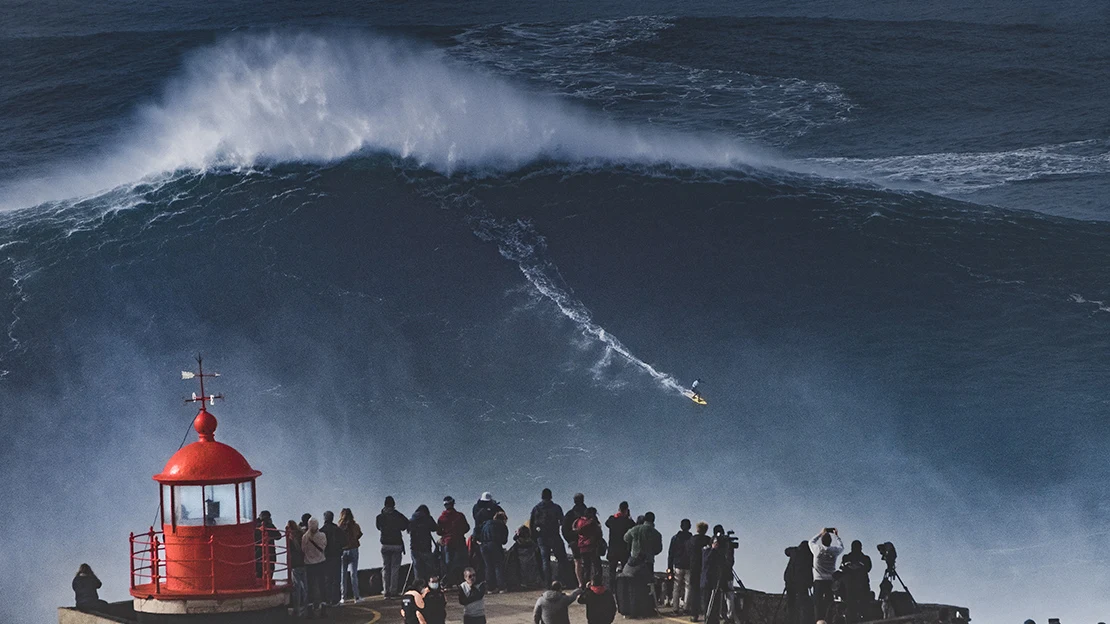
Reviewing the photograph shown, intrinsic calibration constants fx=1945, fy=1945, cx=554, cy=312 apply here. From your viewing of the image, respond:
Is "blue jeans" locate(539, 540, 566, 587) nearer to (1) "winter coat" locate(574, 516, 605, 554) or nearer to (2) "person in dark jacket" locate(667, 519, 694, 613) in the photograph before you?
(1) "winter coat" locate(574, 516, 605, 554)

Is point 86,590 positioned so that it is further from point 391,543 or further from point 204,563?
point 391,543

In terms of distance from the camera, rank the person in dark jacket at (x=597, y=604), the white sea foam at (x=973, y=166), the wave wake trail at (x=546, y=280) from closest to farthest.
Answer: the person in dark jacket at (x=597, y=604), the wave wake trail at (x=546, y=280), the white sea foam at (x=973, y=166)

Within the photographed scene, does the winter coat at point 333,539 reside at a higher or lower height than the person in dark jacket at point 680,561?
higher

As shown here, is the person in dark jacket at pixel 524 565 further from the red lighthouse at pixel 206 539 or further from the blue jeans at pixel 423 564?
the red lighthouse at pixel 206 539

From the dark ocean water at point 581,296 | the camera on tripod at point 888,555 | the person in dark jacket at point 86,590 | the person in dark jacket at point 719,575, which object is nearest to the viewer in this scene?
the camera on tripod at point 888,555

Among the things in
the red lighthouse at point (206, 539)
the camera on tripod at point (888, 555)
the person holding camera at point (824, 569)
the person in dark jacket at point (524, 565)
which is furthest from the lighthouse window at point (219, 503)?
the camera on tripod at point (888, 555)

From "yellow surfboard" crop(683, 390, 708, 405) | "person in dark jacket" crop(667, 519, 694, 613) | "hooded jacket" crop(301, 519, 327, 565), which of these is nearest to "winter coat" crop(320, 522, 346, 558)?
"hooded jacket" crop(301, 519, 327, 565)
